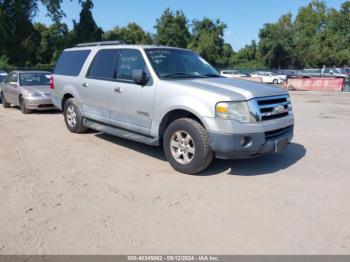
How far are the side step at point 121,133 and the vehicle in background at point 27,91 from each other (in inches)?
181

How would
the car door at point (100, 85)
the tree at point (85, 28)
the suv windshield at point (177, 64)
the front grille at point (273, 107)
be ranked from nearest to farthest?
1. the front grille at point (273, 107)
2. the suv windshield at point (177, 64)
3. the car door at point (100, 85)
4. the tree at point (85, 28)

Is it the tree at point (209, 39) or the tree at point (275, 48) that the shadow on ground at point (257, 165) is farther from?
the tree at point (275, 48)

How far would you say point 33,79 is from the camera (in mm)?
13219

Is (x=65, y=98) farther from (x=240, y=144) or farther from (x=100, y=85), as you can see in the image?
(x=240, y=144)

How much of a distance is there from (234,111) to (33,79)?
989cm

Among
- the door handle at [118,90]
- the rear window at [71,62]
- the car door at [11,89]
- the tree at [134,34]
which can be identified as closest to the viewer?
the door handle at [118,90]

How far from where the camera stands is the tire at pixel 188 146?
5.46 meters

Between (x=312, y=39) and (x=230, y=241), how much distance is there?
296 ft

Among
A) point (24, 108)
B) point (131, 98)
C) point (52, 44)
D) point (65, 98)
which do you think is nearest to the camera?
point (131, 98)

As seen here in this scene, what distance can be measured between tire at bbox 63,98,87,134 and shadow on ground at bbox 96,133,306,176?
1318 millimetres

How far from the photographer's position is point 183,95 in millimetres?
5676

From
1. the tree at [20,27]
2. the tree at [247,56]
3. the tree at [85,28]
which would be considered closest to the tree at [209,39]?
the tree at [247,56]

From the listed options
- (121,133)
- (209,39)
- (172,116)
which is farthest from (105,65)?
(209,39)

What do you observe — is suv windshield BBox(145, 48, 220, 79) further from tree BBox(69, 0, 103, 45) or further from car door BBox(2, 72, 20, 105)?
tree BBox(69, 0, 103, 45)
